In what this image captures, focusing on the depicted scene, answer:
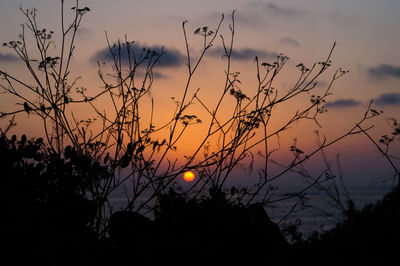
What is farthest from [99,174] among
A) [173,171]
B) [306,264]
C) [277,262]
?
[306,264]

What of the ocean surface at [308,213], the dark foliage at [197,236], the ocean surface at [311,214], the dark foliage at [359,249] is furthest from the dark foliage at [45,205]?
the dark foliage at [359,249]

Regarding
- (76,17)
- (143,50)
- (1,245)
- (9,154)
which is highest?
(76,17)

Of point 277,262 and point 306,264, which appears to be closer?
point 277,262

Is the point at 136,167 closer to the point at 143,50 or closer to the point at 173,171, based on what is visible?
the point at 173,171

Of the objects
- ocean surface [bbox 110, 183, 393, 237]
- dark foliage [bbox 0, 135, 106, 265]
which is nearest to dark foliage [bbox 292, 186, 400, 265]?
ocean surface [bbox 110, 183, 393, 237]

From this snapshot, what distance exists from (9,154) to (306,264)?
470 cm

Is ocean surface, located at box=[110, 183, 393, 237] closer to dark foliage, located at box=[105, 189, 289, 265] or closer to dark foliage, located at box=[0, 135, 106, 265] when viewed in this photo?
dark foliage, located at box=[105, 189, 289, 265]

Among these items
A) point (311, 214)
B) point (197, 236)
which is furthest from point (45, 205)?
point (311, 214)

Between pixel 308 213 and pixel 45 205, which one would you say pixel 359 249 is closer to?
pixel 45 205

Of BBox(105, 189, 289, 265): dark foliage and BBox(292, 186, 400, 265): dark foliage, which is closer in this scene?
BBox(105, 189, 289, 265): dark foliage

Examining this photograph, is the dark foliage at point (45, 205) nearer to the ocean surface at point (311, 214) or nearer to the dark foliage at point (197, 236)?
the dark foliage at point (197, 236)

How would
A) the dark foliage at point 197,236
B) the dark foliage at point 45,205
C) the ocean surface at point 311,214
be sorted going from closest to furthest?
the dark foliage at point 45,205 < the dark foliage at point 197,236 < the ocean surface at point 311,214

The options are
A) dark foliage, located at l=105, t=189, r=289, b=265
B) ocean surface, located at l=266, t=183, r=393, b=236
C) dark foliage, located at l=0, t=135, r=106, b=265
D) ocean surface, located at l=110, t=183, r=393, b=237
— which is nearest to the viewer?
dark foliage, located at l=0, t=135, r=106, b=265

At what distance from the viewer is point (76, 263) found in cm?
485
